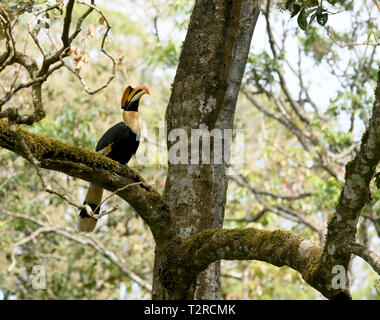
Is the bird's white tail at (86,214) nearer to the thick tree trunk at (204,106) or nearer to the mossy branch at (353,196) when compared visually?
the thick tree trunk at (204,106)

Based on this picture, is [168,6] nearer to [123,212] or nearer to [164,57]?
[164,57]

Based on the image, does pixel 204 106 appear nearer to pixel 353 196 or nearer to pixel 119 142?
pixel 119 142

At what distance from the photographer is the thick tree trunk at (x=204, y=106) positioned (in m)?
3.59

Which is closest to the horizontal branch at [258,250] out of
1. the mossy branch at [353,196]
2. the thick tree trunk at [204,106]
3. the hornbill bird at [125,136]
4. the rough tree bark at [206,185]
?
the rough tree bark at [206,185]

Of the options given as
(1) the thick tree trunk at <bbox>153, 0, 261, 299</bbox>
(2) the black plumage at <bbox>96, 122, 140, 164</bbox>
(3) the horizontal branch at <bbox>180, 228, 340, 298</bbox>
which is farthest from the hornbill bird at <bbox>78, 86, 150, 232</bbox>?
(3) the horizontal branch at <bbox>180, 228, 340, 298</bbox>

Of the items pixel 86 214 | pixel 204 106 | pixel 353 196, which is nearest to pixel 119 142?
pixel 86 214

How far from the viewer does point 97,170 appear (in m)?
3.05

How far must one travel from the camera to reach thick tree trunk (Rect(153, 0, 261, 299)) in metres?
3.59

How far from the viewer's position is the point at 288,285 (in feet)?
34.6

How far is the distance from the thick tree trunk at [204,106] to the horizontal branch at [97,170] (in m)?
0.30

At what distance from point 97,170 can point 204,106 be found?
0.89 metres
